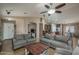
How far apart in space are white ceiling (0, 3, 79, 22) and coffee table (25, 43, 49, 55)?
0.53 metres

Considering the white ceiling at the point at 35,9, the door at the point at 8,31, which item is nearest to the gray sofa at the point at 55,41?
the white ceiling at the point at 35,9

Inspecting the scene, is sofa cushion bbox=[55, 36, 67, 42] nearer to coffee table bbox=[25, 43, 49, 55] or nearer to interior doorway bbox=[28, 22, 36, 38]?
coffee table bbox=[25, 43, 49, 55]

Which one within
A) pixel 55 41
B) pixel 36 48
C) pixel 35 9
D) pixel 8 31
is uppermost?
pixel 35 9

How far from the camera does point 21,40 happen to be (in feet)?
6.14

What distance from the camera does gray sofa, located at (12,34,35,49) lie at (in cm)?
184

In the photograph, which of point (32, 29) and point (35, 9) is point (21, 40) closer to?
point (32, 29)

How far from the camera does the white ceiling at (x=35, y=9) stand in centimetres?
175

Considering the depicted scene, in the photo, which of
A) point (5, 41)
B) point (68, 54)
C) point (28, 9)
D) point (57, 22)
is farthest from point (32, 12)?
point (68, 54)

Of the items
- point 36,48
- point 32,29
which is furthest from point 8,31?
point 36,48

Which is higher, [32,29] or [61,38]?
[32,29]

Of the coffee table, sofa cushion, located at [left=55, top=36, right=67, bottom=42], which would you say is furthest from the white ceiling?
the coffee table

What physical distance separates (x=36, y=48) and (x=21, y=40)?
0.32 meters
